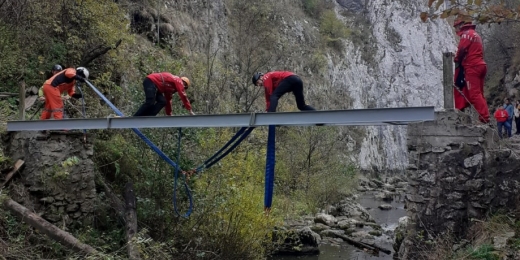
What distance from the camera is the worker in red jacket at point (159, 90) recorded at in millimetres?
7301

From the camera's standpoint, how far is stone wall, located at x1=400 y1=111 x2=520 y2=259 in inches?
278

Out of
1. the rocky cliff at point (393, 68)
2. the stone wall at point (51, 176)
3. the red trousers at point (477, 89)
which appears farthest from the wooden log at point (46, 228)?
the rocky cliff at point (393, 68)

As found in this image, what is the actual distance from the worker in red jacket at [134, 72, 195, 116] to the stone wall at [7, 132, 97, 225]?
1.16m

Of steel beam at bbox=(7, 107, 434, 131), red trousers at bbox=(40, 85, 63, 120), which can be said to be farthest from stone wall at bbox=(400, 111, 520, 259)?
red trousers at bbox=(40, 85, 63, 120)

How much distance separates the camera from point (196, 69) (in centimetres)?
1355

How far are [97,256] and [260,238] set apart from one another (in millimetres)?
3904

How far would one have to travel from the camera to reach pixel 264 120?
5328mm

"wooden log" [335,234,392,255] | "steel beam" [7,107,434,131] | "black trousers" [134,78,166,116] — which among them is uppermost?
"black trousers" [134,78,166,116]

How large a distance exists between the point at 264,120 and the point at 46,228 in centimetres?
359

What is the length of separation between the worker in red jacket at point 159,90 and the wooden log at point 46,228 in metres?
2.03

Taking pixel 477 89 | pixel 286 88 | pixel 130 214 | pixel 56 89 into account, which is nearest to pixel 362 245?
pixel 477 89

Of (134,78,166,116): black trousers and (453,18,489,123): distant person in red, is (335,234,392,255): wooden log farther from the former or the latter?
(134,78,166,116): black trousers

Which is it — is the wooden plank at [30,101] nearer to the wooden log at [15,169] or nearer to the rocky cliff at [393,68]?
the wooden log at [15,169]

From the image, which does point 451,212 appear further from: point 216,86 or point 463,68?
point 216,86
